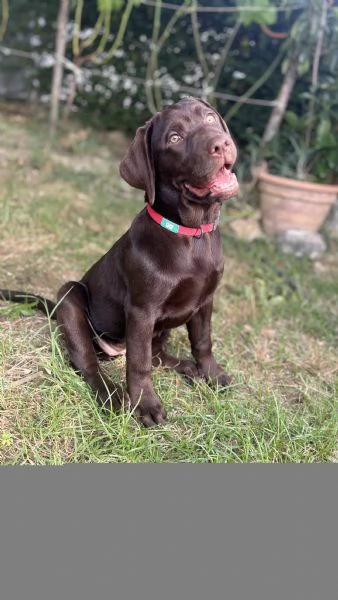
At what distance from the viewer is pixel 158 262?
2479 mm

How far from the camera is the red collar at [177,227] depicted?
8.09 feet

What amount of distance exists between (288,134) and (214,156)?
12.6ft

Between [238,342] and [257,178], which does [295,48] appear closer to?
[257,178]

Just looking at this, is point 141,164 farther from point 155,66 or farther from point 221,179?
point 155,66

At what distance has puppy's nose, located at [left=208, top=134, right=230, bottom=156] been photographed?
2.13 meters

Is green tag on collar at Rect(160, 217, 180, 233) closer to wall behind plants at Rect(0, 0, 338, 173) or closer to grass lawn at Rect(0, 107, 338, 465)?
grass lawn at Rect(0, 107, 338, 465)

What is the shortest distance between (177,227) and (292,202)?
3113mm

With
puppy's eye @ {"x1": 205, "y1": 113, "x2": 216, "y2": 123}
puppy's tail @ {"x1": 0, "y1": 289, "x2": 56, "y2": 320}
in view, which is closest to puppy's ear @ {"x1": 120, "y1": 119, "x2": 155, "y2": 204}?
puppy's eye @ {"x1": 205, "y1": 113, "x2": 216, "y2": 123}

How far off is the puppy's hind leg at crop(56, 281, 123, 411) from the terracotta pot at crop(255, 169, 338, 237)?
298 centimetres

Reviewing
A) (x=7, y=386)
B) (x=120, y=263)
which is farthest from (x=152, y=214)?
(x=7, y=386)

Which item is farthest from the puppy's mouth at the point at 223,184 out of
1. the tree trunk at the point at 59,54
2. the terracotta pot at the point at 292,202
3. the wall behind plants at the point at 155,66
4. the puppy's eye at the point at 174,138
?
the tree trunk at the point at 59,54

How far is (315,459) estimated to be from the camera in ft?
8.13

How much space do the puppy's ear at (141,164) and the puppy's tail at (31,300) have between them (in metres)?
0.97

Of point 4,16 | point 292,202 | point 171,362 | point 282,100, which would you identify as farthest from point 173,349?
point 4,16
